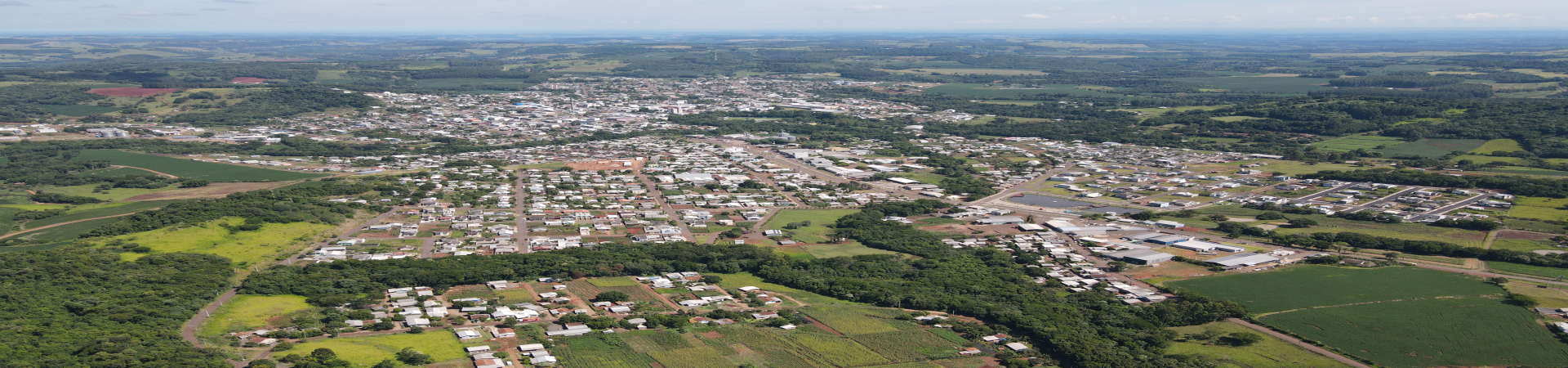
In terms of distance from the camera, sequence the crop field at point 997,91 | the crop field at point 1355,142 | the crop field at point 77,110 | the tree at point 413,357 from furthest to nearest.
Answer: the crop field at point 997,91
the crop field at point 77,110
the crop field at point 1355,142
the tree at point 413,357

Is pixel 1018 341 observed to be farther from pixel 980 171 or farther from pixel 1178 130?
pixel 1178 130

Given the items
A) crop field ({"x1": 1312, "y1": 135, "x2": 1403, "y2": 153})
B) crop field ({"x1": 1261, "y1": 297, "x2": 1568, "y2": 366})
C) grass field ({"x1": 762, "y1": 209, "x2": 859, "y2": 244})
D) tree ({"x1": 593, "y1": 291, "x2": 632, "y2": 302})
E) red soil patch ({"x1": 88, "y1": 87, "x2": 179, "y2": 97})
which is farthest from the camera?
red soil patch ({"x1": 88, "y1": 87, "x2": 179, "y2": 97})

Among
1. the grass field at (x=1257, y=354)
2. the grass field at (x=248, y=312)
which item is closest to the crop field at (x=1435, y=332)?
the grass field at (x=1257, y=354)

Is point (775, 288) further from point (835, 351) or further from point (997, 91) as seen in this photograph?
point (997, 91)

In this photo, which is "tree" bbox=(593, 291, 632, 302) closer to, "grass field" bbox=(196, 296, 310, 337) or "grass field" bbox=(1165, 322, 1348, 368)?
"grass field" bbox=(196, 296, 310, 337)

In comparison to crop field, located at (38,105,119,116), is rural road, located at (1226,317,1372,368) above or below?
below

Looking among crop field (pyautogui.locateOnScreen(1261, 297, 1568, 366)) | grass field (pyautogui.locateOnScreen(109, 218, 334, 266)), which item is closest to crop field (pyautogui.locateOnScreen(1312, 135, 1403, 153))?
crop field (pyautogui.locateOnScreen(1261, 297, 1568, 366))

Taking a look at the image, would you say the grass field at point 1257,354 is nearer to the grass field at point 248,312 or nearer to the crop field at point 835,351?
the crop field at point 835,351

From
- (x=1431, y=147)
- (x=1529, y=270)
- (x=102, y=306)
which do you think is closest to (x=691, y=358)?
(x=102, y=306)
